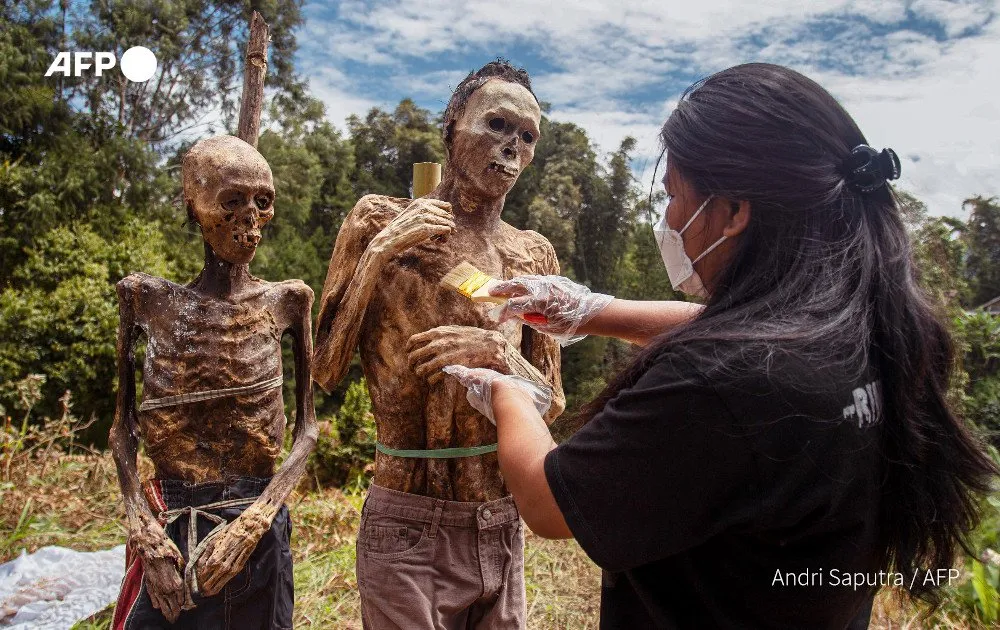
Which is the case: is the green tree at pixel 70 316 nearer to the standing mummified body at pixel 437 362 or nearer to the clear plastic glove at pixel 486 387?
the standing mummified body at pixel 437 362

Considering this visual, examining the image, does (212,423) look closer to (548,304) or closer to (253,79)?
(548,304)

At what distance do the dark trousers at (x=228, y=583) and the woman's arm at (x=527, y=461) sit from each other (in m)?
1.07

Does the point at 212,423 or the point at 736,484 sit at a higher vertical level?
the point at 736,484

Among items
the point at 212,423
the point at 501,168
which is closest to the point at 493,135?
the point at 501,168

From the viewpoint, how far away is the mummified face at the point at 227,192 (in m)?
2.21

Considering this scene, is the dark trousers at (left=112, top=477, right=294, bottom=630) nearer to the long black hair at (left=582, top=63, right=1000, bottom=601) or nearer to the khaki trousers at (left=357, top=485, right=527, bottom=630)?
the khaki trousers at (left=357, top=485, right=527, bottom=630)

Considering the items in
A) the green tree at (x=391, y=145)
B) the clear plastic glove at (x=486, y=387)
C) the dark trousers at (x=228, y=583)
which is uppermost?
the green tree at (x=391, y=145)

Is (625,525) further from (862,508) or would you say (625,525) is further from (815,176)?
(815,176)

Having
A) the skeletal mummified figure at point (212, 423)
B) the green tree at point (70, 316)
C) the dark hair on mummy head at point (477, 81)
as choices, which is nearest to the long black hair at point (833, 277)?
the dark hair on mummy head at point (477, 81)

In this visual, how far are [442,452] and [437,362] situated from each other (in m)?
0.33

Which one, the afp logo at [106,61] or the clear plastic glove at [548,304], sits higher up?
the afp logo at [106,61]

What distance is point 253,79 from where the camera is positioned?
270cm

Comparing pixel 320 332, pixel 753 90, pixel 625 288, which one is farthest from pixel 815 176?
pixel 625 288

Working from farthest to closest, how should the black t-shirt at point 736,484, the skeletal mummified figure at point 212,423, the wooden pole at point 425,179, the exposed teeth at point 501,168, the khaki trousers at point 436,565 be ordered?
the wooden pole at point 425,179 → the exposed teeth at point 501,168 → the skeletal mummified figure at point 212,423 → the khaki trousers at point 436,565 → the black t-shirt at point 736,484
